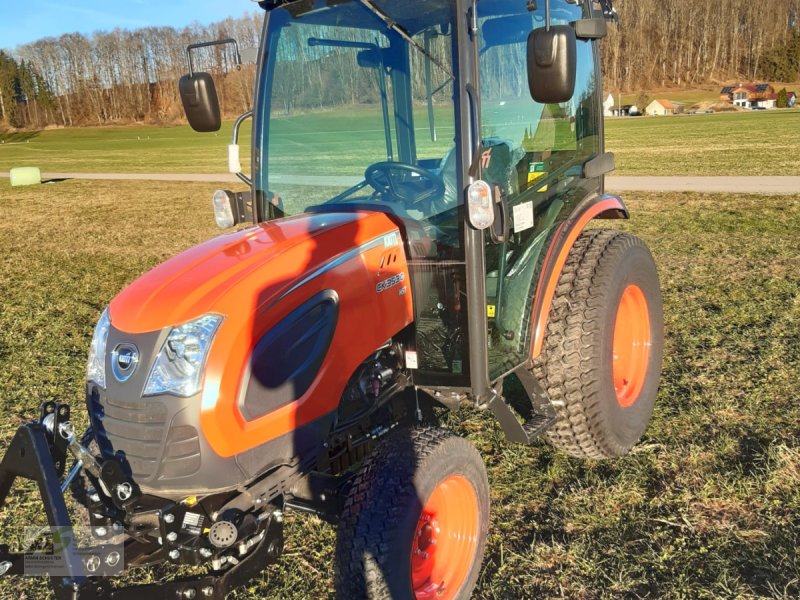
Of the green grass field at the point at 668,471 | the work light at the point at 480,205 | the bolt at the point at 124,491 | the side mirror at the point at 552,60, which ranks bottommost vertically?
the green grass field at the point at 668,471

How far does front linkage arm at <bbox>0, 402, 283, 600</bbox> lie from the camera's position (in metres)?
1.97

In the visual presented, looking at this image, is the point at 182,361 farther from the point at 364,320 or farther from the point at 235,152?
the point at 235,152

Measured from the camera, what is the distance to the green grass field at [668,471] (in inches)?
105

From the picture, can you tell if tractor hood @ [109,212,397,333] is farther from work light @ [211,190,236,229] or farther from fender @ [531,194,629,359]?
fender @ [531,194,629,359]

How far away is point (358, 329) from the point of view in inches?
95.7

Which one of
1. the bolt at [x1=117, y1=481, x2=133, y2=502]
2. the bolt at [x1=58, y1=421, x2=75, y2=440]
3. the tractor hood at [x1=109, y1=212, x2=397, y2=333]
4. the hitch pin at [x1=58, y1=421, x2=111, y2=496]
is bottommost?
the bolt at [x1=117, y1=481, x2=133, y2=502]

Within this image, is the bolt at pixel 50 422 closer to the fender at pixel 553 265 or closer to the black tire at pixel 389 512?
the black tire at pixel 389 512

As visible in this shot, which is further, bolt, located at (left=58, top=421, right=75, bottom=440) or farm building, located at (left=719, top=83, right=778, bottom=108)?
farm building, located at (left=719, top=83, right=778, bottom=108)

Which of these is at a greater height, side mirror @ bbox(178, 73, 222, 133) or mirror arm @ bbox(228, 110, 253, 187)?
side mirror @ bbox(178, 73, 222, 133)

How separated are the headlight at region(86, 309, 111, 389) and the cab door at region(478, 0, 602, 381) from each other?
141 centimetres

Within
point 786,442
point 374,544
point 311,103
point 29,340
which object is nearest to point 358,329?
point 374,544

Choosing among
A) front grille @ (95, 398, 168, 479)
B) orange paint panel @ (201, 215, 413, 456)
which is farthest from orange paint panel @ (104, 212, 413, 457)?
front grille @ (95, 398, 168, 479)

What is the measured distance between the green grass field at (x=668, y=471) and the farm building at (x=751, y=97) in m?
66.2

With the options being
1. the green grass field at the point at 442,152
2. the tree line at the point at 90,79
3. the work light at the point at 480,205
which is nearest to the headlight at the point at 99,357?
the green grass field at the point at 442,152
